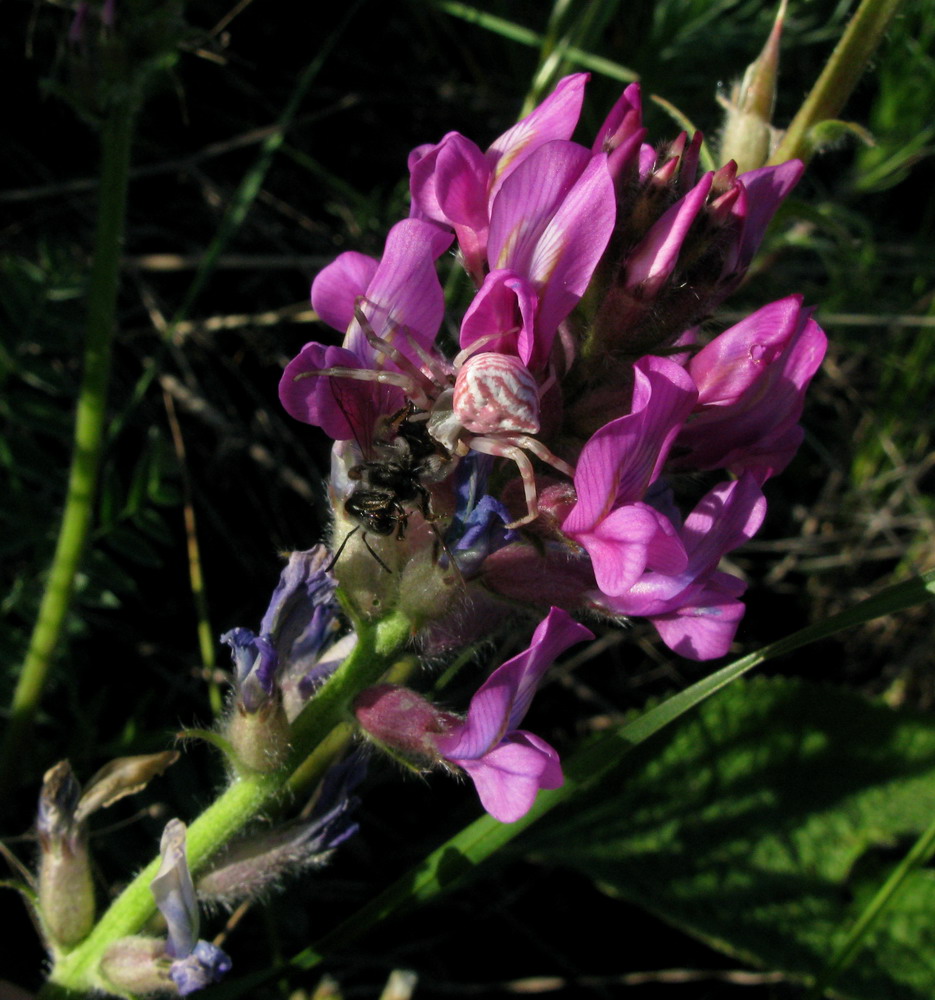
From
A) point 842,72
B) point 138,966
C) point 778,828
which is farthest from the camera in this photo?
point 778,828

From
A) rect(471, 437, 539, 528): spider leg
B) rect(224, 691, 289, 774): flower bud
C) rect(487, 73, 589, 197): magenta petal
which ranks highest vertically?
rect(487, 73, 589, 197): magenta petal

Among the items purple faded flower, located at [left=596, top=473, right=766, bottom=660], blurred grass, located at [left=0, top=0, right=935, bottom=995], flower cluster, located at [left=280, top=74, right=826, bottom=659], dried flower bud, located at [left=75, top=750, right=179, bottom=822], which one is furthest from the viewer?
blurred grass, located at [left=0, top=0, right=935, bottom=995]

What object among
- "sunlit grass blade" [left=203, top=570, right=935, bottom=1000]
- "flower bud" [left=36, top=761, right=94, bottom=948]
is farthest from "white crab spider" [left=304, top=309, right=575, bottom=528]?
"flower bud" [left=36, top=761, right=94, bottom=948]

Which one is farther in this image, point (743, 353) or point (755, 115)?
point (755, 115)

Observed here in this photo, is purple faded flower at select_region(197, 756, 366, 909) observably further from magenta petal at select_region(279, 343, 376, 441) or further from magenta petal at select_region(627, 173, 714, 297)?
magenta petal at select_region(627, 173, 714, 297)

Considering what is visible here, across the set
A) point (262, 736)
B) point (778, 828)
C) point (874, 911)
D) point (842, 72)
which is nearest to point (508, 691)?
point (262, 736)

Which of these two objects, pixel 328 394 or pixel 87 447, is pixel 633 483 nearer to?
pixel 328 394

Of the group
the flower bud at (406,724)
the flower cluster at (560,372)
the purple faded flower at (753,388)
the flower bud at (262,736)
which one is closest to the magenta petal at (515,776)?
the flower bud at (406,724)

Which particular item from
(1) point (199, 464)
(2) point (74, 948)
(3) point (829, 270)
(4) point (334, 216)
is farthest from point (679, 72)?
(2) point (74, 948)
